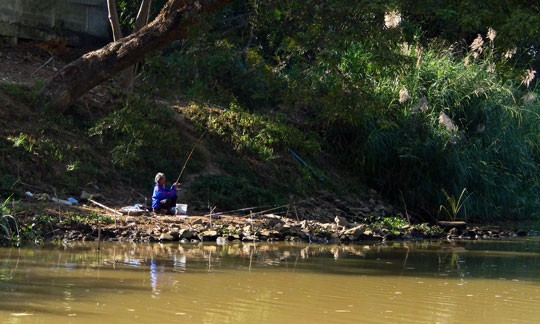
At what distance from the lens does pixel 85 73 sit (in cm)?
1571

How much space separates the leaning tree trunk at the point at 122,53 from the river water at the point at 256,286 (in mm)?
4626

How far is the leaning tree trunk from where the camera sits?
1434 cm

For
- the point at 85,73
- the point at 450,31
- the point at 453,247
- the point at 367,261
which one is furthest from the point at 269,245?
the point at 450,31

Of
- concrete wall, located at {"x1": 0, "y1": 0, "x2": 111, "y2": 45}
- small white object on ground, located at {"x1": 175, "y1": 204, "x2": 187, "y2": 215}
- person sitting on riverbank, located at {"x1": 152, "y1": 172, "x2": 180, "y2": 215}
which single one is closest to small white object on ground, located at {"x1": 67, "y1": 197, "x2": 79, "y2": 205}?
person sitting on riverbank, located at {"x1": 152, "y1": 172, "x2": 180, "y2": 215}

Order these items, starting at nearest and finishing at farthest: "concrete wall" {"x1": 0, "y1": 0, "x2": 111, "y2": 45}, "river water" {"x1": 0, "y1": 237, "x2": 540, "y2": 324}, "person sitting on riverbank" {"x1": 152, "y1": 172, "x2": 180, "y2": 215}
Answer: "river water" {"x1": 0, "y1": 237, "x2": 540, "y2": 324} → "person sitting on riverbank" {"x1": 152, "y1": 172, "x2": 180, "y2": 215} → "concrete wall" {"x1": 0, "y1": 0, "x2": 111, "y2": 45}

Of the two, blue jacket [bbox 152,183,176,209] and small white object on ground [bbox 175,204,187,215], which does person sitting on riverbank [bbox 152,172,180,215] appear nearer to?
blue jacket [bbox 152,183,176,209]

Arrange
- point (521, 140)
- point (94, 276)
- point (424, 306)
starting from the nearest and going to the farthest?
point (424, 306) → point (94, 276) → point (521, 140)

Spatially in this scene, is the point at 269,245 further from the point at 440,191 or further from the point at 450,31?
the point at 450,31

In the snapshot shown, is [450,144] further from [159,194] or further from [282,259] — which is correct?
[282,259]

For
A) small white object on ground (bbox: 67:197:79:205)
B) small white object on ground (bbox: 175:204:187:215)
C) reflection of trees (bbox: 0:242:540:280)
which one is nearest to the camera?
reflection of trees (bbox: 0:242:540:280)

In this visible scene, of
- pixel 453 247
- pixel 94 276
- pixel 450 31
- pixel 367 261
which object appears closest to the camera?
pixel 94 276

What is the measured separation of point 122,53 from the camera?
605 inches

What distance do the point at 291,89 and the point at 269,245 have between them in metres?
4.15

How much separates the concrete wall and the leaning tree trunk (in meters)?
4.20
